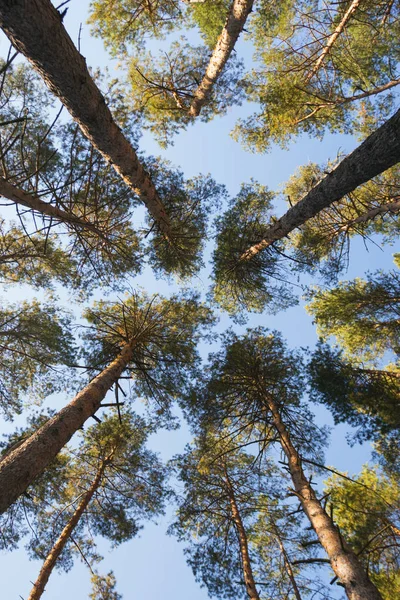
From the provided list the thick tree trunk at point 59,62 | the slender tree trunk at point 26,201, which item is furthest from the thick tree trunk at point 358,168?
the slender tree trunk at point 26,201

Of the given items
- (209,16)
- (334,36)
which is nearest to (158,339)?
(334,36)

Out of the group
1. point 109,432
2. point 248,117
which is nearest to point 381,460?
point 109,432

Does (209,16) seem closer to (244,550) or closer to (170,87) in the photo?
(170,87)

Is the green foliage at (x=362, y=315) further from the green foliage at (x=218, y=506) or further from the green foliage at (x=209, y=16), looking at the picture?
the green foliage at (x=209, y=16)

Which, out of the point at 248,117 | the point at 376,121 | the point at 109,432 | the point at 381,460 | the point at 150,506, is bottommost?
the point at 150,506

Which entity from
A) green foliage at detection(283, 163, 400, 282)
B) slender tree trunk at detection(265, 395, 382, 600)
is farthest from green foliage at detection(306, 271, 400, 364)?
slender tree trunk at detection(265, 395, 382, 600)

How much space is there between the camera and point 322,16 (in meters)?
8.89

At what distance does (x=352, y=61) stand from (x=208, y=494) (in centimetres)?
1184

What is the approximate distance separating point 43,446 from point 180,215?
6.40 metres

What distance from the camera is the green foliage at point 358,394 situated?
7566 mm

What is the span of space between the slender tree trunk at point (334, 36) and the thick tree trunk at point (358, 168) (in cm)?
481

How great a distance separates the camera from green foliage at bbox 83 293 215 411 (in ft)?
27.5

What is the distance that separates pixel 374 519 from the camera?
789 centimetres

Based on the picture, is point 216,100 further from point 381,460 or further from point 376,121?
point 381,460
